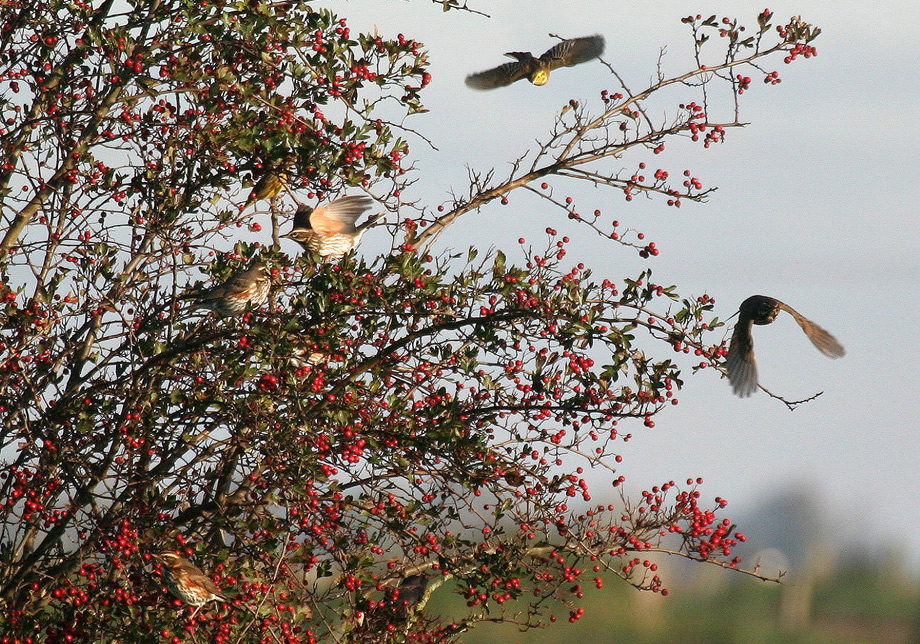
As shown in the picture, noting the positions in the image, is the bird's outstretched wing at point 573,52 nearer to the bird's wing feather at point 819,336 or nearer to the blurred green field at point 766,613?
the bird's wing feather at point 819,336

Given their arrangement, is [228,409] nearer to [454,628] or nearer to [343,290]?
[343,290]

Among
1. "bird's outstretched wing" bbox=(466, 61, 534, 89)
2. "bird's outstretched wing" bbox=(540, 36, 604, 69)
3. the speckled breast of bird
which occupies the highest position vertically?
"bird's outstretched wing" bbox=(540, 36, 604, 69)

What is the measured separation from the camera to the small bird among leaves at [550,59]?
7.50 meters

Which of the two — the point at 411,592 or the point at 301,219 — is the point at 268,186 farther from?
the point at 411,592

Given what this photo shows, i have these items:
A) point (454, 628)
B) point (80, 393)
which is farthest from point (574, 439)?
point (80, 393)

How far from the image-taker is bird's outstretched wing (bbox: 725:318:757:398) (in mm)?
5504

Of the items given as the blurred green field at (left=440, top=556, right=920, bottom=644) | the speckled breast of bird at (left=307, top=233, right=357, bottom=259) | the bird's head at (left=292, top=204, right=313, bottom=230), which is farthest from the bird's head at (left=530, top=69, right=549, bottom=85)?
the blurred green field at (left=440, top=556, right=920, bottom=644)

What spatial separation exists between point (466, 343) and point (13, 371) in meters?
2.43

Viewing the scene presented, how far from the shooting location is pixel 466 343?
5.30m

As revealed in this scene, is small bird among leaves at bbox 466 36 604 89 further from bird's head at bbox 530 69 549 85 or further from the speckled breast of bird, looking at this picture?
the speckled breast of bird

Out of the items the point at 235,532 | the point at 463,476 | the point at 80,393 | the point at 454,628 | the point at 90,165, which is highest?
the point at 90,165

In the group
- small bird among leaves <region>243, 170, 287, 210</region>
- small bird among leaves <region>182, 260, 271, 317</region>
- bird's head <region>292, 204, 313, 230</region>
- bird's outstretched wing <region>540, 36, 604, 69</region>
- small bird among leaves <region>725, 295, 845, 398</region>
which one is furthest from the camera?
bird's outstretched wing <region>540, 36, 604, 69</region>

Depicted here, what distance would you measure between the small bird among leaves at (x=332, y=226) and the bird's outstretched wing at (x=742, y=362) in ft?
7.29

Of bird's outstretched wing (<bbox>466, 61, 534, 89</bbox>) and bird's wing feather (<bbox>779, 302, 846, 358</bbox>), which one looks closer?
bird's wing feather (<bbox>779, 302, 846, 358</bbox>)
